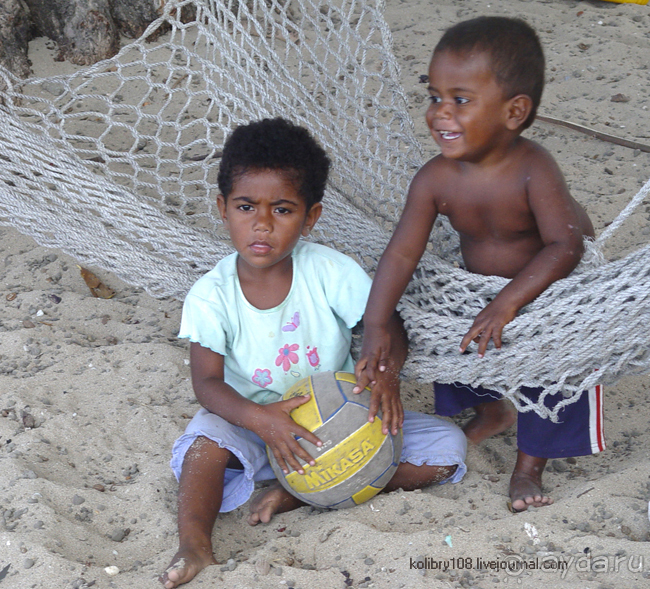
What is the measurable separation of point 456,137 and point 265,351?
0.73 meters

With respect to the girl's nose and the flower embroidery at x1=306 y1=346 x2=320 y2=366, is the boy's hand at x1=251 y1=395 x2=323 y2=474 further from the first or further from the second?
the girl's nose

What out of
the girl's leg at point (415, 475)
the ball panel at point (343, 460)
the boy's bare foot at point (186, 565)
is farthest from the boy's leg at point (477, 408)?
the boy's bare foot at point (186, 565)

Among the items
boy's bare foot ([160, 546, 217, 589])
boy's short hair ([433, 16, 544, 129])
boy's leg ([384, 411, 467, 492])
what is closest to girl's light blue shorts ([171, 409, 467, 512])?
boy's leg ([384, 411, 467, 492])

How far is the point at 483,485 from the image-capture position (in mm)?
1907

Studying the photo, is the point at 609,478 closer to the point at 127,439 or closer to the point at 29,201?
the point at 127,439

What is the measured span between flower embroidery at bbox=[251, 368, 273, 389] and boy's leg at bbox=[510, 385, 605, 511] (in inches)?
26.1

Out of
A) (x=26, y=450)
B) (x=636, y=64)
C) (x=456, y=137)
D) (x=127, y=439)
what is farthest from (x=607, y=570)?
(x=636, y=64)

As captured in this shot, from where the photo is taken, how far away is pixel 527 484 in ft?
6.04

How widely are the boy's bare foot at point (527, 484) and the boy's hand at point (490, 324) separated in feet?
1.19

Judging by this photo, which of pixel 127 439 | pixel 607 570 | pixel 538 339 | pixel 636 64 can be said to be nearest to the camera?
pixel 607 570

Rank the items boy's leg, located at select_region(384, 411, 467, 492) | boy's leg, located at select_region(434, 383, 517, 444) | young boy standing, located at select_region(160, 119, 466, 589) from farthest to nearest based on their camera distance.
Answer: boy's leg, located at select_region(434, 383, 517, 444) < boy's leg, located at select_region(384, 411, 467, 492) < young boy standing, located at select_region(160, 119, 466, 589)

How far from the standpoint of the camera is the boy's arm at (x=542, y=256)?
171 cm

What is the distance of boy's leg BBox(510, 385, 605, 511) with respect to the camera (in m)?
1.84

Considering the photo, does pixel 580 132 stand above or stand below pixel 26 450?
above
